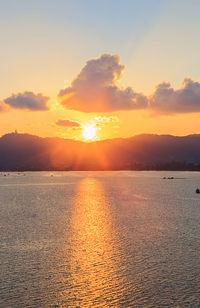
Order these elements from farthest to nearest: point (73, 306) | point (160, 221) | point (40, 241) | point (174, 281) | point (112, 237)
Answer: point (160, 221), point (112, 237), point (40, 241), point (174, 281), point (73, 306)

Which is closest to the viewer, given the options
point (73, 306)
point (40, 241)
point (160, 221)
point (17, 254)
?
point (73, 306)

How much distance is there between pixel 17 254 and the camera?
89.7 feet

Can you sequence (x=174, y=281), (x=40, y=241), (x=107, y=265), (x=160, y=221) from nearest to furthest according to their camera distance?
1. (x=174, y=281)
2. (x=107, y=265)
3. (x=40, y=241)
4. (x=160, y=221)

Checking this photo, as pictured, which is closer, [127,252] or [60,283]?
[60,283]

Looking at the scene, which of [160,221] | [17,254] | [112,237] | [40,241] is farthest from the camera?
[160,221]

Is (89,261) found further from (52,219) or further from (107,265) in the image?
(52,219)

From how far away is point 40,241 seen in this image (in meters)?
32.8

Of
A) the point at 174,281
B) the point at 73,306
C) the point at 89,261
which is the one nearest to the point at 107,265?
the point at 89,261

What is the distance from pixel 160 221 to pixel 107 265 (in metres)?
23.1

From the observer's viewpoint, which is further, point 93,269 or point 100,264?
point 100,264

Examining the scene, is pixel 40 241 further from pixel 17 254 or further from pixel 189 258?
pixel 189 258

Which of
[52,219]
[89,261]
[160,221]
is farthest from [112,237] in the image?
[52,219]

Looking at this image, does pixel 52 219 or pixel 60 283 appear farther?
pixel 52 219

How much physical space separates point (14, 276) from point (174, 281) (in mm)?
11092
